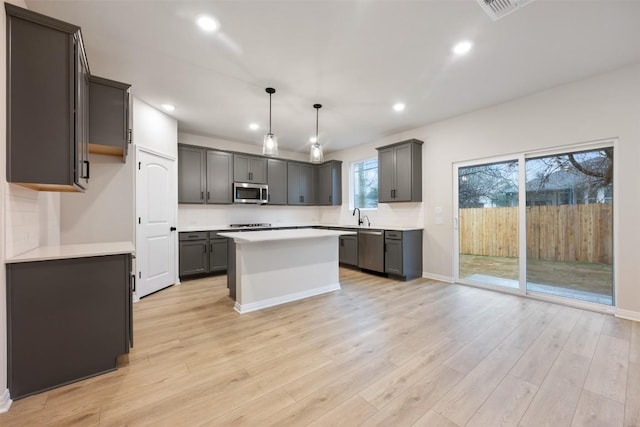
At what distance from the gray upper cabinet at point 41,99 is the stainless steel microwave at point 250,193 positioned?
3639 mm

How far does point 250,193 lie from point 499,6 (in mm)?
4812

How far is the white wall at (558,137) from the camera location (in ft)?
9.61

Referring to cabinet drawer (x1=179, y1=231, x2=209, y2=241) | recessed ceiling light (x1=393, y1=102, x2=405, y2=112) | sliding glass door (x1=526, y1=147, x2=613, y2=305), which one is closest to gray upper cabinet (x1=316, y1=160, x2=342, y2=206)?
recessed ceiling light (x1=393, y1=102, x2=405, y2=112)

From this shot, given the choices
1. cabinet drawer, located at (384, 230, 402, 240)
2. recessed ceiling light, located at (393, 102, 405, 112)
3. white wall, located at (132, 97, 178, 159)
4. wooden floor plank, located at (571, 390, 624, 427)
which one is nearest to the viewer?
wooden floor plank, located at (571, 390, 624, 427)

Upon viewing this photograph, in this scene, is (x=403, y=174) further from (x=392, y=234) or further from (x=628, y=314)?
(x=628, y=314)

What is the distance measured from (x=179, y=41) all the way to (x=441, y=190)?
4247 mm

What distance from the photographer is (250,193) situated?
5707 mm

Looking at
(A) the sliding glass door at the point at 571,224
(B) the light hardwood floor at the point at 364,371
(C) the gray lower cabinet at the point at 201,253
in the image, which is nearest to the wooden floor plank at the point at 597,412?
(B) the light hardwood floor at the point at 364,371

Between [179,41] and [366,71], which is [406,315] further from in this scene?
[179,41]

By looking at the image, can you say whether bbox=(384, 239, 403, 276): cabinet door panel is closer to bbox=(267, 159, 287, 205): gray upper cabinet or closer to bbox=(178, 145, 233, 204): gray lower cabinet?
bbox=(267, 159, 287, 205): gray upper cabinet

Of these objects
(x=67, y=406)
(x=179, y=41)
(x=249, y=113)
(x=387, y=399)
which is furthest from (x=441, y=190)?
(x=67, y=406)

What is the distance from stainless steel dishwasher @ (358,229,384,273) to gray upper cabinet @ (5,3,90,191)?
4.26 m

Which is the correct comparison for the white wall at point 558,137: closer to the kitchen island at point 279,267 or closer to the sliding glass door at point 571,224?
the sliding glass door at point 571,224

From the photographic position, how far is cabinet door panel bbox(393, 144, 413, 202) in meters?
4.86
